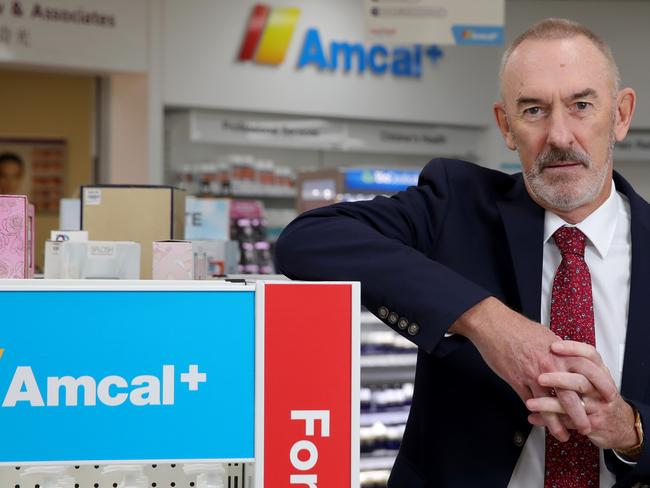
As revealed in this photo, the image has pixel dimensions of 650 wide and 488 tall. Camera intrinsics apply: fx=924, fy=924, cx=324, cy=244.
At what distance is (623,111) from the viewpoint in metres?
1.97

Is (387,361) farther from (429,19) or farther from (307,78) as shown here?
(307,78)

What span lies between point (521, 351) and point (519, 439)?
321 millimetres

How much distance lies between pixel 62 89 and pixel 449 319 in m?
10.5

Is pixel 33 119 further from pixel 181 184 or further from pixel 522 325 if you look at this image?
pixel 522 325

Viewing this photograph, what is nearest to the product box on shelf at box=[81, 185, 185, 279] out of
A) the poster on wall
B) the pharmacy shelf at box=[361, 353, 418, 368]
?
the pharmacy shelf at box=[361, 353, 418, 368]

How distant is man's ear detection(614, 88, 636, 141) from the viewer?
1.94m

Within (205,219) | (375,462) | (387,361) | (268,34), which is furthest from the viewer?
(268,34)

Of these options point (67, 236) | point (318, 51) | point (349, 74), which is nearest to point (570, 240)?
point (67, 236)

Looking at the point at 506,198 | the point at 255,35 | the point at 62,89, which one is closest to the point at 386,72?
the point at 255,35

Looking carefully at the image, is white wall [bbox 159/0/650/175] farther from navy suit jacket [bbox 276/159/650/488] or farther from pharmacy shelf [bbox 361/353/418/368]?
navy suit jacket [bbox 276/159/650/488]

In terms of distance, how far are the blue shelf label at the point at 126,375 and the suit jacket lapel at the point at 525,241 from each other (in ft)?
2.00

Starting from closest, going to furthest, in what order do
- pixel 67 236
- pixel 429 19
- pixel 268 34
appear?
pixel 67 236
pixel 429 19
pixel 268 34

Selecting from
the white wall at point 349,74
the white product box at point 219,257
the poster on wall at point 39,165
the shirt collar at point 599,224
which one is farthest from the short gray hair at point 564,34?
the poster on wall at point 39,165

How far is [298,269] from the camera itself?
1777 millimetres
